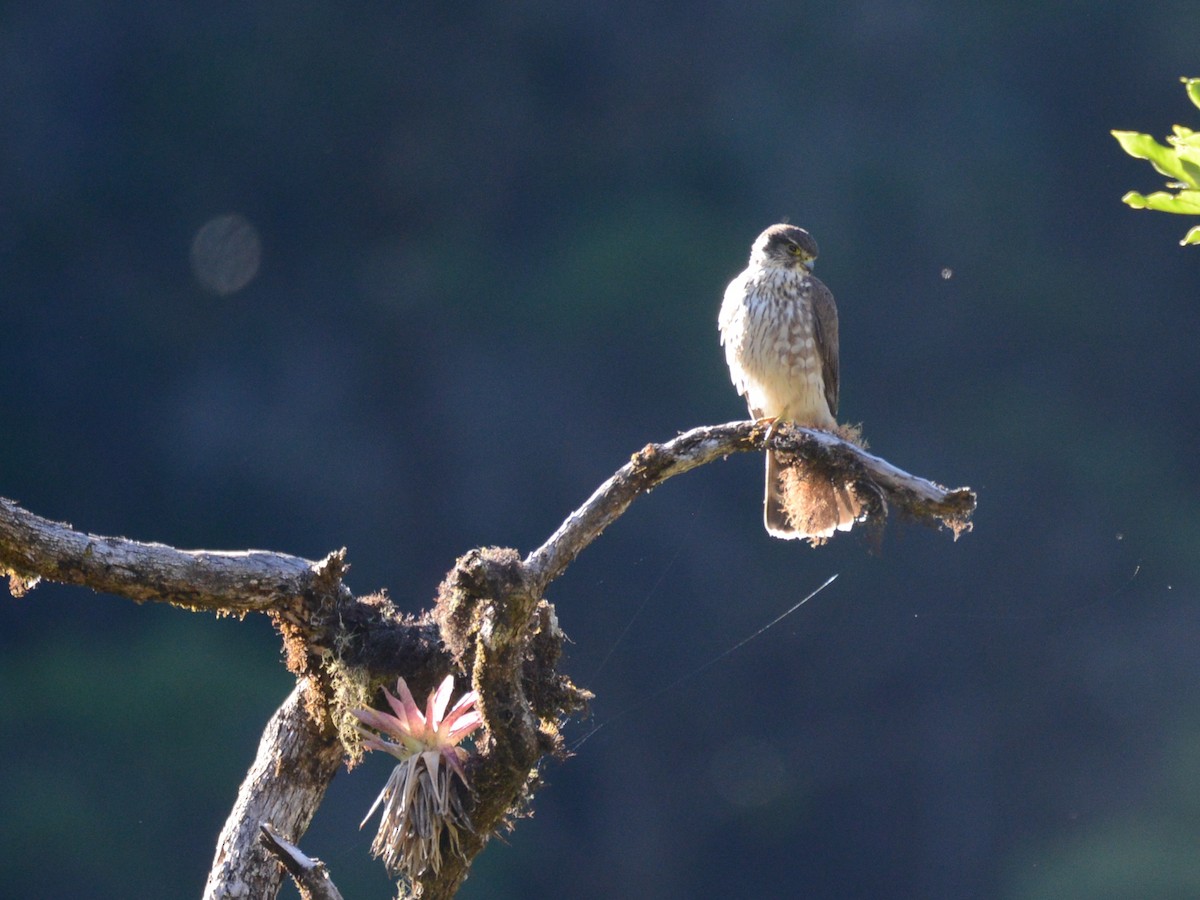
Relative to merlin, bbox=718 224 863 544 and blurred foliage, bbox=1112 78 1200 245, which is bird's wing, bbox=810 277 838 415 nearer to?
merlin, bbox=718 224 863 544

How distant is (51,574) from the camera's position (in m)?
2.55

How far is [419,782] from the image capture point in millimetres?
2584

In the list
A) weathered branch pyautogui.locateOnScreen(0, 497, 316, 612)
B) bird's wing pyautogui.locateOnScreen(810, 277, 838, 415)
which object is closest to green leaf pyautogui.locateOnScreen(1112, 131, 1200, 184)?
weathered branch pyautogui.locateOnScreen(0, 497, 316, 612)

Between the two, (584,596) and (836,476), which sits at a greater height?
(584,596)

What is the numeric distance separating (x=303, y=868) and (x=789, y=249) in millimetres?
2259

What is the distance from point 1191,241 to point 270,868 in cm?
203

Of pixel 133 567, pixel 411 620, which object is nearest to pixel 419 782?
pixel 411 620

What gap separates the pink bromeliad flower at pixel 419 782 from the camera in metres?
2.55

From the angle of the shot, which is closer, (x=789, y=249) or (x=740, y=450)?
(x=740, y=450)

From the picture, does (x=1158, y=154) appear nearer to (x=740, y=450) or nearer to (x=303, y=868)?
(x=740, y=450)

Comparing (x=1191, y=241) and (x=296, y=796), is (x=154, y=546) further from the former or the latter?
(x=1191, y=241)

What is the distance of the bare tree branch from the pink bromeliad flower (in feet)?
0.50

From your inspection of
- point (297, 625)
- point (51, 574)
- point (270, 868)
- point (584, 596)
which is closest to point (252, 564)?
point (297, 625)

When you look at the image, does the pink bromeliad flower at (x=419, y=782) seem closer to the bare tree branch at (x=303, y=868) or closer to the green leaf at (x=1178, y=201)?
the bare tree branch at (x=303, y=868)
